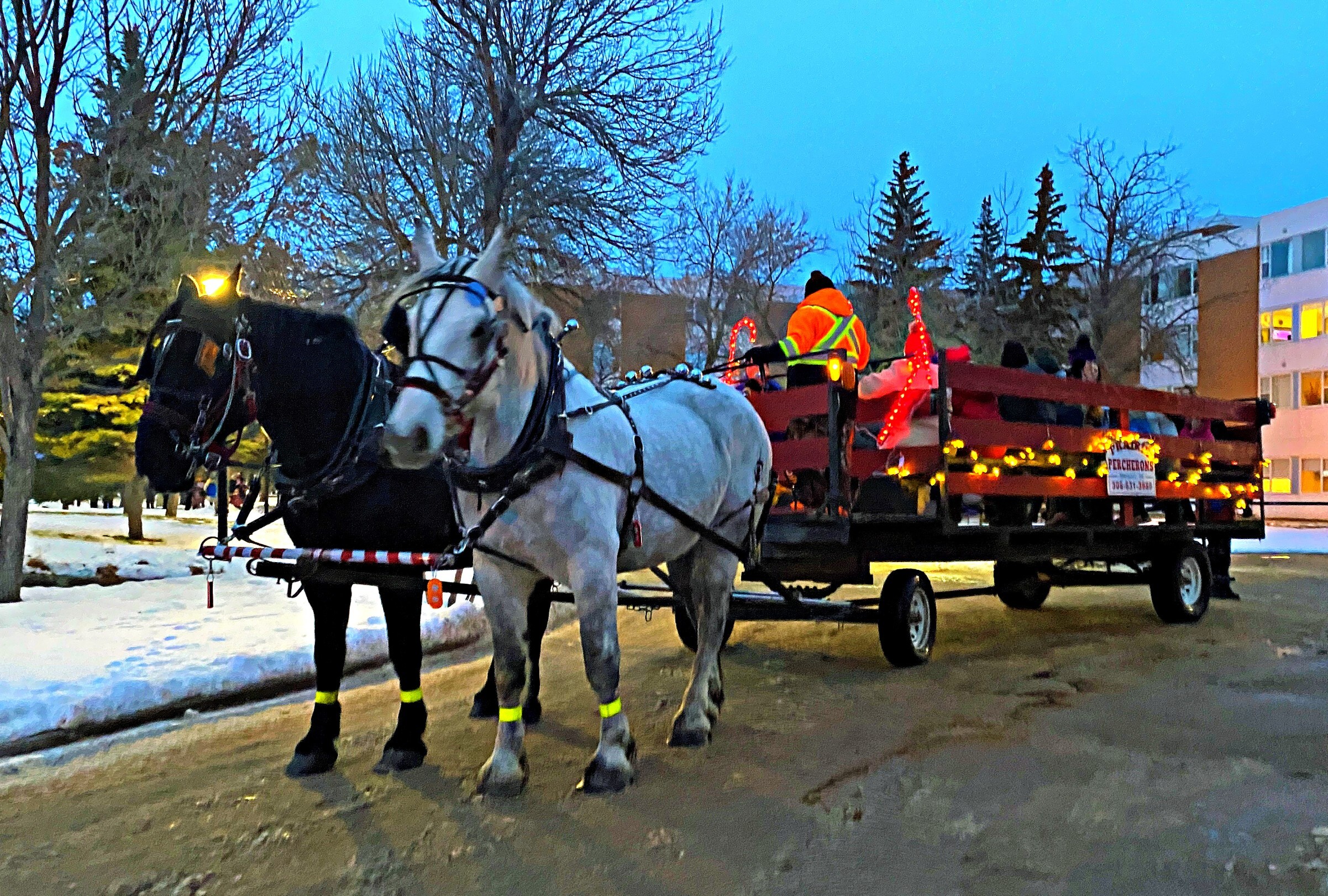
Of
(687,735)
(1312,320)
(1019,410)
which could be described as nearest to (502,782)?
(687,735)

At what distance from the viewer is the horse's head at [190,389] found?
4.50m

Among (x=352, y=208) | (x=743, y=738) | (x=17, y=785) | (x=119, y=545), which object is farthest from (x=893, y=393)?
(x=119, y=545)

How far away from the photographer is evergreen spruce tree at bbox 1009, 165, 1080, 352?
32.2 metres

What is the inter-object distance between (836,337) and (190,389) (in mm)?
4283

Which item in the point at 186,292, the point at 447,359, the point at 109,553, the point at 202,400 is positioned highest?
the point at 186,292

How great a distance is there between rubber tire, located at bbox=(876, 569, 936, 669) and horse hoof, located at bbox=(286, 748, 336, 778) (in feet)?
12.4

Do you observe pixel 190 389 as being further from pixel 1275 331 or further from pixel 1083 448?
pixel 1275 331

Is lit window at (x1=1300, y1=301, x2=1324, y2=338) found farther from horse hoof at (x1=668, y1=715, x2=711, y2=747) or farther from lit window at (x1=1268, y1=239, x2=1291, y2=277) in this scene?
horse hoof at (x1=668, y1=715, x2=711, y2=747)

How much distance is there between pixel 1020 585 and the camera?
9.75m

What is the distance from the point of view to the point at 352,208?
15.4 m

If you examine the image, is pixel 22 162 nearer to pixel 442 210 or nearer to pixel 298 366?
pixel 442 210

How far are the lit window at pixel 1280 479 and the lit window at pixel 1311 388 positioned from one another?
228 cm

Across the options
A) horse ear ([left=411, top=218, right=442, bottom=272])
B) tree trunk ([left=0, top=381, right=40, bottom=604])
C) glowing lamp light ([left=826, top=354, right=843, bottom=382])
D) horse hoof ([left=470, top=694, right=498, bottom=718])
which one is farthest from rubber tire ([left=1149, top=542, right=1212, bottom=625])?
tree trunk ([left=0, top=381, right=40, bottom=604])

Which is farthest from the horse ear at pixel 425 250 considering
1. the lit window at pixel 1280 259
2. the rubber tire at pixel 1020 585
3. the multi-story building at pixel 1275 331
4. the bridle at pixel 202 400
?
the lit window at pixel 1280 259
